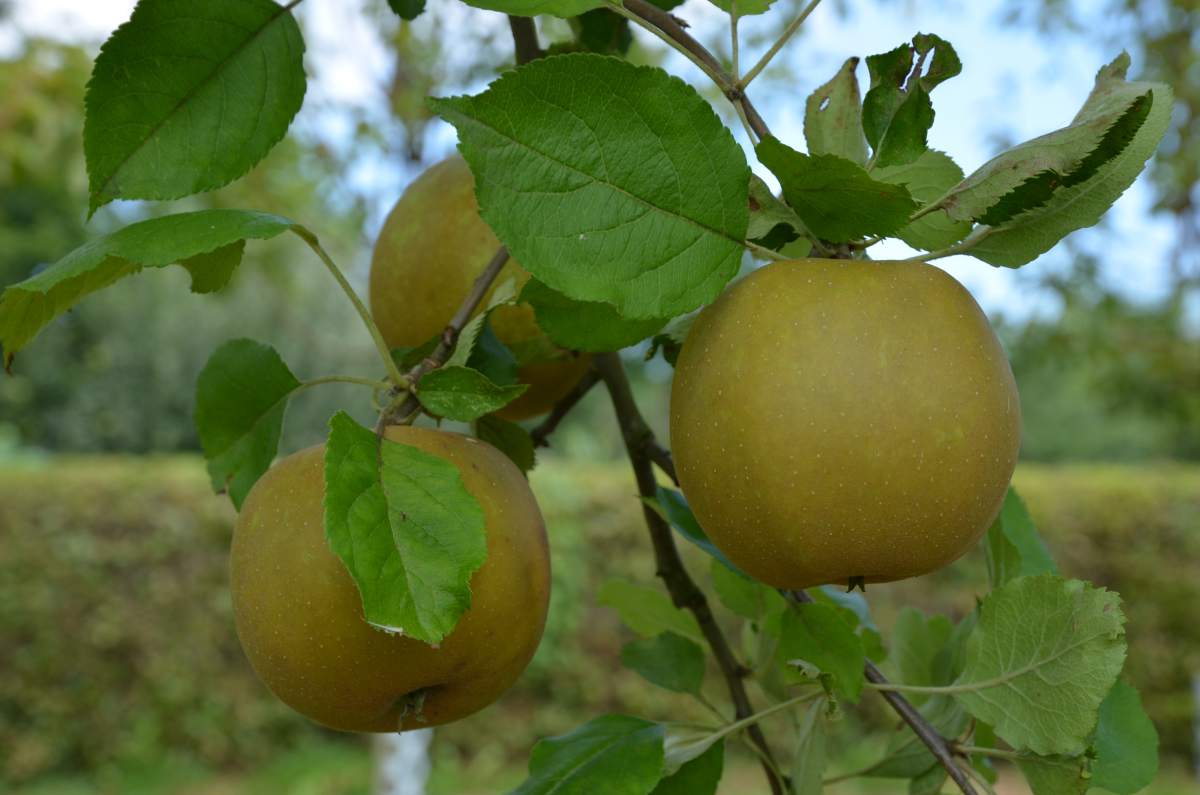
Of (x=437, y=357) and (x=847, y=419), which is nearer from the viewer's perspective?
(x=847, y=419)

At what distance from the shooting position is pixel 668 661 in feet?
3.39

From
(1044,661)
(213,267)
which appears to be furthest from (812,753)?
(213,267)

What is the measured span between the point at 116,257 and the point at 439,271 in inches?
12.5

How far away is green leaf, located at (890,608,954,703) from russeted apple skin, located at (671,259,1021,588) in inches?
16.4

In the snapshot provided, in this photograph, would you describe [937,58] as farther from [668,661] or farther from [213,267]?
[668,661]

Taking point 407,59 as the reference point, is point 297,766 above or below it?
below

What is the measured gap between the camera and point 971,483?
58cm

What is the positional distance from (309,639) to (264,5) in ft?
1.52

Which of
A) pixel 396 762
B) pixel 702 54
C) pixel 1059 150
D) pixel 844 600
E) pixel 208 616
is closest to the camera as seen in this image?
pixel 1059 150

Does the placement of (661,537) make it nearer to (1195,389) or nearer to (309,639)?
(309,639)

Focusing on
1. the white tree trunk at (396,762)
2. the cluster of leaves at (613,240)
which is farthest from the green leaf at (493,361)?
the white tree trunk at (396,762)

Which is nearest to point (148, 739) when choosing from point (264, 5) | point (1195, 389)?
point (1195, 389)

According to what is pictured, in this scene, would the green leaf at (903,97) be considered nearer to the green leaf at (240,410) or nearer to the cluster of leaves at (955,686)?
the cluster of leaves at (955,686)

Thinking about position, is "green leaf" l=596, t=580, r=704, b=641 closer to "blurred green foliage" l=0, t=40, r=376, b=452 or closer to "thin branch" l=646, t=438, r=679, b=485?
"thin branch" l=646, t=438, r=679, b=485
